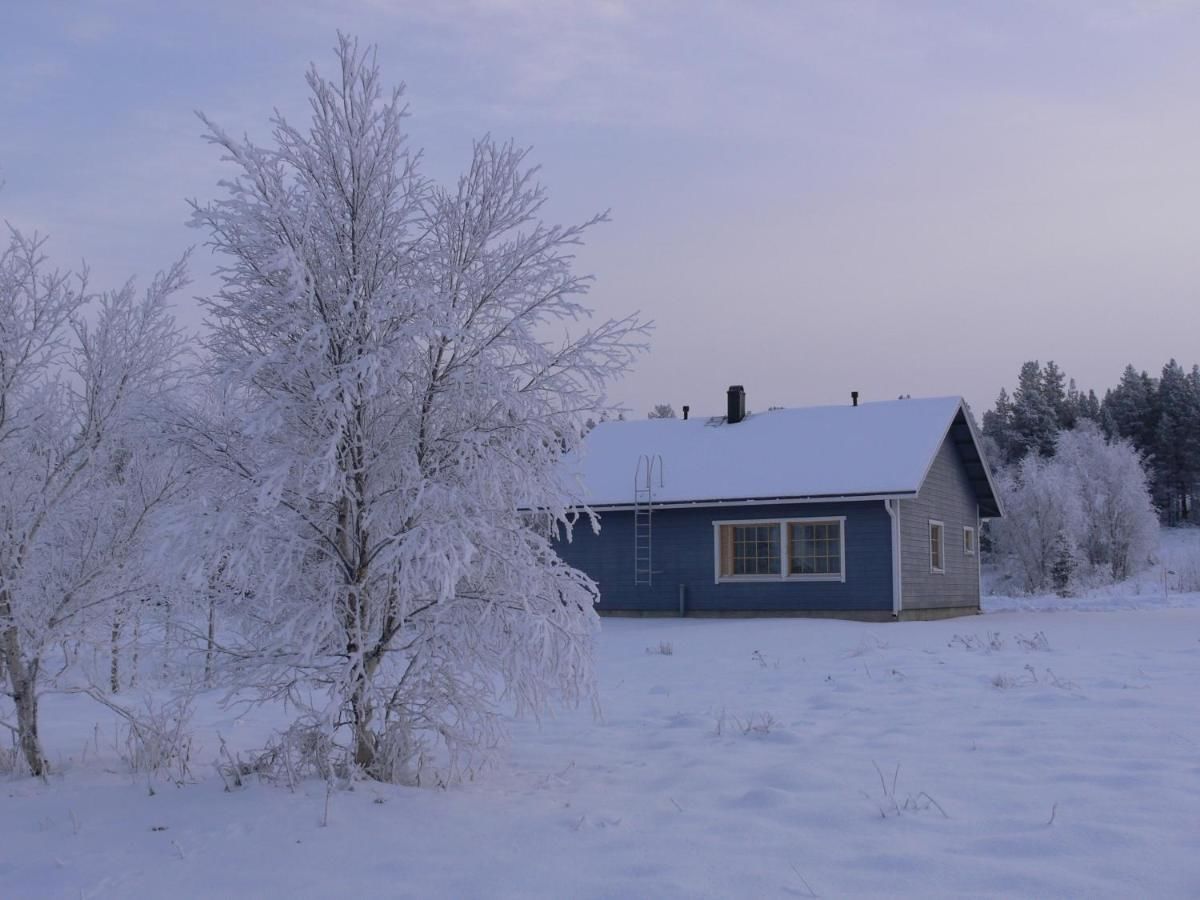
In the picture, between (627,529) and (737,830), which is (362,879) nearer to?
(737,830)

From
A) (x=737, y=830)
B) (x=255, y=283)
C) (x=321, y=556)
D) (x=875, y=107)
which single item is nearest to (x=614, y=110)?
(x=875, y=107)

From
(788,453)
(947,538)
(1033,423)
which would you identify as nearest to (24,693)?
(788,453)

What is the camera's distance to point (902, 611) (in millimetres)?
19312

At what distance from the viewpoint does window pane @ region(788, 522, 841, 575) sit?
19766 mm

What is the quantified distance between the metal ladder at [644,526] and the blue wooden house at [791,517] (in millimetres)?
37

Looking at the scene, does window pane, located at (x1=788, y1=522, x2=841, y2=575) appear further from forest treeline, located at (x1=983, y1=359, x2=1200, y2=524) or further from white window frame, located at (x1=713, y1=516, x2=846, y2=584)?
forest treeline, located at (x1=983, y1=359, x2=1200, y2=524)

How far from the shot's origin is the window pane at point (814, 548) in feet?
64.8

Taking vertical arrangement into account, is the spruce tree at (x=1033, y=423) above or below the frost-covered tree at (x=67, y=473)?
above

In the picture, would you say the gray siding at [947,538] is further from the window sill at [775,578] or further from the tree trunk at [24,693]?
the tree trunk at [24,693]

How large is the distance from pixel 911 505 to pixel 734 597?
3.85 m

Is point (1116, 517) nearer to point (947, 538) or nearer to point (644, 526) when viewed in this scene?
point (947, 538)

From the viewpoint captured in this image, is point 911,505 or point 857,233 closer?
point 857,233

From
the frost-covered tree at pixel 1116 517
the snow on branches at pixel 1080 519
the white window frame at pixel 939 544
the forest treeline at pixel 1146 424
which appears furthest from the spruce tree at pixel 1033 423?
the white window frame at pixel 939 544

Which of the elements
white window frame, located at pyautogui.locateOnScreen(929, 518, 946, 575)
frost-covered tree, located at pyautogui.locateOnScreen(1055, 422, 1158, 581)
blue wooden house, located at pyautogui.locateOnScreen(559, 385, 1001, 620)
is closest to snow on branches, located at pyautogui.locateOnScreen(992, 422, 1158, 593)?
frost-covered tree, located at pyautogui.locateOnScreen(1055, 422, 1158, 581)
